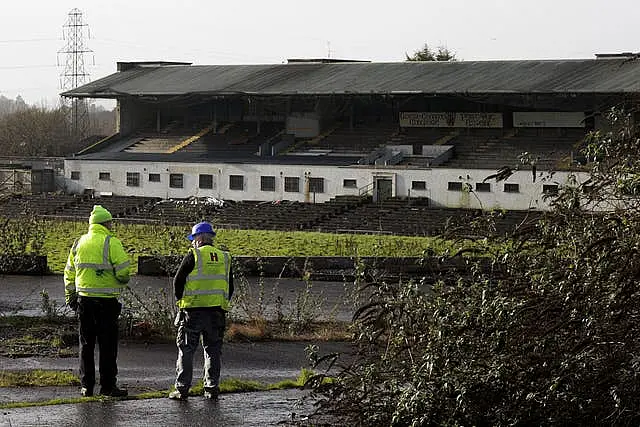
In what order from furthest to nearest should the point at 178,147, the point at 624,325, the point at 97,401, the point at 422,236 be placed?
the point at 178,147
the point at 422,236
the point at 97,401
the point at 624,325

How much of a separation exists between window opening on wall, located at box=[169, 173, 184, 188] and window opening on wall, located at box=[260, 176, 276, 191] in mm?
4542

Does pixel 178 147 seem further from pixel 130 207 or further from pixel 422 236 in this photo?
pixel 422 236

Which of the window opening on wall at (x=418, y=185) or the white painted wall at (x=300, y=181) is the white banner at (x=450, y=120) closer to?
the white painted wall at (x=300, y=181)

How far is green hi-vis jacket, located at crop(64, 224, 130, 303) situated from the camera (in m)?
13.5

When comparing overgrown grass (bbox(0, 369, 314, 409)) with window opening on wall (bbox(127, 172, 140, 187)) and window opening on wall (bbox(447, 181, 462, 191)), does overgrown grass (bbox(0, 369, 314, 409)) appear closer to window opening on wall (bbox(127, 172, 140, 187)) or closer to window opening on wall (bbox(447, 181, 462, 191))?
window opening on wall (bbox(447, 181, 462, 191))

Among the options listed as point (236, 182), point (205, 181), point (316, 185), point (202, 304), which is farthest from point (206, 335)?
point (205, 181)

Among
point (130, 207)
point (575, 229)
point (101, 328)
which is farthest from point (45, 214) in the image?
point (575, 229)

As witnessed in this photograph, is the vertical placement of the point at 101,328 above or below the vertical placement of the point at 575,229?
below

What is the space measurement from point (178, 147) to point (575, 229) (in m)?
55.7

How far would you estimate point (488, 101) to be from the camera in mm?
57406

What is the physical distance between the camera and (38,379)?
14.4 metres

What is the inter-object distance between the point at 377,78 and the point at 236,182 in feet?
28.3

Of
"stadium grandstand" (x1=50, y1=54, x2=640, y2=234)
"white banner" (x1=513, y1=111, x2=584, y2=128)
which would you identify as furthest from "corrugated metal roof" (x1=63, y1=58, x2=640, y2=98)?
"white banner" (x1=513, y1=111, x2=584, y2=128)

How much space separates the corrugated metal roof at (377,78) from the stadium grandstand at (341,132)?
12cm
